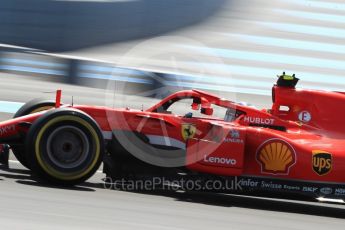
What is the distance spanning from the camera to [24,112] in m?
8.34

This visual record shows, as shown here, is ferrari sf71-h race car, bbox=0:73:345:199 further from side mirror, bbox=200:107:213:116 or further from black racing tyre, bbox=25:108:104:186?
side mirror, bbox=200:107:213:116

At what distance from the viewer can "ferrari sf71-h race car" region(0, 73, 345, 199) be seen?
7.20 meters

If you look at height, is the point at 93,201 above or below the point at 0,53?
below

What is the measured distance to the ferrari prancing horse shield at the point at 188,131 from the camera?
24.7 feet

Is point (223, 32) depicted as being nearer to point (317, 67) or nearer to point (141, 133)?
point (317, 67)

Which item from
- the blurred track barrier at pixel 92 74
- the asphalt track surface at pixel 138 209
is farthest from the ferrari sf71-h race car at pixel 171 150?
the blurred track barrier at pixel 92 74

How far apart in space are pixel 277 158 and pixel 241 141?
17.1 inches

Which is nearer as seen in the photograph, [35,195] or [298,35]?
[35,195]

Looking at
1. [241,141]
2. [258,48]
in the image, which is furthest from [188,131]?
[258,48]

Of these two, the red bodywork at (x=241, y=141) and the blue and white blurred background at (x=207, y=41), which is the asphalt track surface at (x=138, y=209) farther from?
the blue and white blurred background at (x=207, y=41)

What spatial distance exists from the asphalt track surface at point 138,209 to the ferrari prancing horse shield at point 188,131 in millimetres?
649

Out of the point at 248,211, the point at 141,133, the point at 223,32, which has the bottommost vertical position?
the point at 248,211

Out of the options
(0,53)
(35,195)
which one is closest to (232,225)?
(35,195)

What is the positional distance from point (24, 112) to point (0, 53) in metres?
8.23
